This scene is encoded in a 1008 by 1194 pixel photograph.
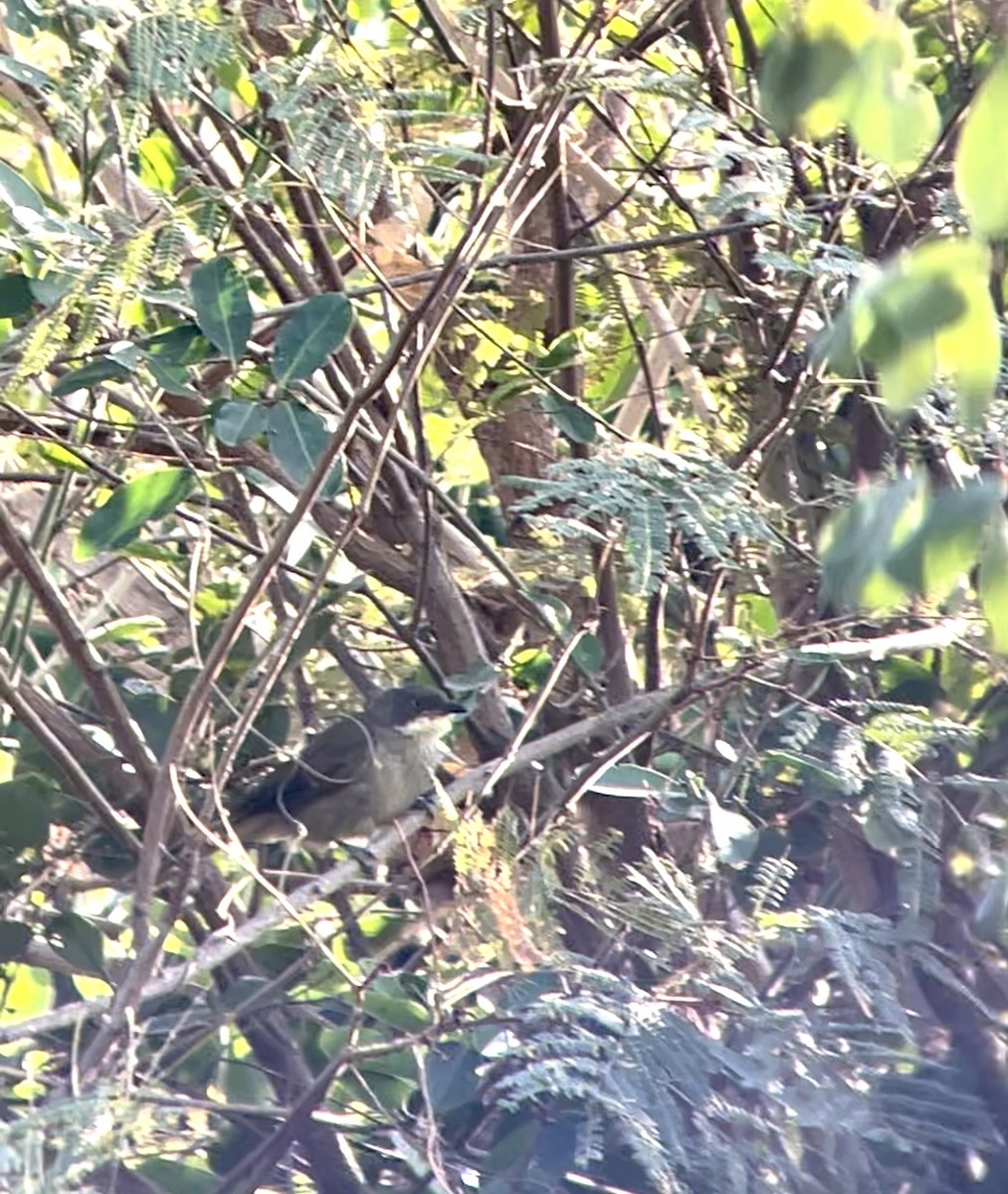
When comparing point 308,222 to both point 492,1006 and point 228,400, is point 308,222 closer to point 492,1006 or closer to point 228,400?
point 228,400

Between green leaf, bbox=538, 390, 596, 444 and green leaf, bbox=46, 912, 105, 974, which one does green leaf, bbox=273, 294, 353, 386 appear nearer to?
green leaf, bbox=538, 390, 596, 444

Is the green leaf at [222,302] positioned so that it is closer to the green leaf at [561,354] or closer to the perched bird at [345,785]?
the green leaf at [561,354]

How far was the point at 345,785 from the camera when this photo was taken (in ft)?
15.0

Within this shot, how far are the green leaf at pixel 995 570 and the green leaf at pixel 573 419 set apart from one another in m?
2.41

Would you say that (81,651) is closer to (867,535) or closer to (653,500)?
(653,500)

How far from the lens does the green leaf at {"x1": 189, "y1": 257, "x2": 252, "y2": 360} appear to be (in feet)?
9.05

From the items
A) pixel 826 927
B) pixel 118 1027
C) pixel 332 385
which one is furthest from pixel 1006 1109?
pixel 332 385

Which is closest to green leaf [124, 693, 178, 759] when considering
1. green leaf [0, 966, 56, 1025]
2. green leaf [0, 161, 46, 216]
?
green leaf [0, 966, 56, 1025]

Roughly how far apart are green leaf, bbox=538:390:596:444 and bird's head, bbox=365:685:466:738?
0.80 m

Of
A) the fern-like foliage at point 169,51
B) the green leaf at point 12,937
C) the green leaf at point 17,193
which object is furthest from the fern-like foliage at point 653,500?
the green leaf at point 12,937

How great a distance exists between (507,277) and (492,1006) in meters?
1.52

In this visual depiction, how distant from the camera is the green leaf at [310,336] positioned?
276cm

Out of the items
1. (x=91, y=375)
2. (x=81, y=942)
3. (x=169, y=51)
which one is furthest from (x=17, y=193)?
(x=81, y=942)

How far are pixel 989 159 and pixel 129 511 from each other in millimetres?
2287
